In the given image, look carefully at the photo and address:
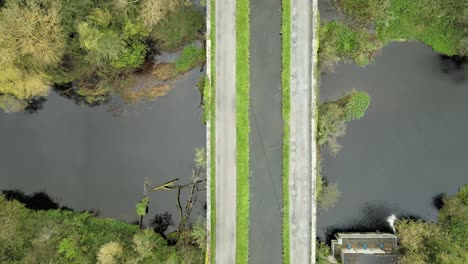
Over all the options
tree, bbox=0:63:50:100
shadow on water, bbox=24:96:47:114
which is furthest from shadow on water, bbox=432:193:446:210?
shadow on water, bbox=24:96:47:114

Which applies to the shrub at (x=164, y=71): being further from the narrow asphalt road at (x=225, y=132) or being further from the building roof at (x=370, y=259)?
the building roof at (x=370, y=259)

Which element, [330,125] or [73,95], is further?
[73,95]

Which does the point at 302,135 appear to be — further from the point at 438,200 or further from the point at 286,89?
the point at 438,200

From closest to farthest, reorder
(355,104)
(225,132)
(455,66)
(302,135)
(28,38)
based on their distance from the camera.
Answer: (28,38), (302,135), (225,132), (355,104), (455,66)

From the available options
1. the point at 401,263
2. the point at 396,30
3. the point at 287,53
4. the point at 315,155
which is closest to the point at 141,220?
the point at 315,155

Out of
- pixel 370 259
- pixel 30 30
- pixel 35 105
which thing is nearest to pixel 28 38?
pixel 30 30

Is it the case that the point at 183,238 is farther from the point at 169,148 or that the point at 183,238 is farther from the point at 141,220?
the point at 169,148
